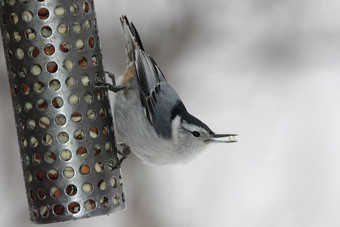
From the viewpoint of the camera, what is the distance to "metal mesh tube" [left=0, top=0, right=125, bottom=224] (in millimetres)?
2852

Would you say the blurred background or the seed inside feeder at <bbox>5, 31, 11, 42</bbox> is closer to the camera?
the seed inside feeder at <bbox>5, 31, 11, 42</bbox>

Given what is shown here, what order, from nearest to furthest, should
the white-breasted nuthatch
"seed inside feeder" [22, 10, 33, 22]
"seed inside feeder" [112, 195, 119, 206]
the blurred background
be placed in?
1. "seed inside feeder" [22, 10, 33, 22]
2. "seed inside feeder" [112, 195, 119, 206]
3. the white-breasted nuthatch
4. the blurred background

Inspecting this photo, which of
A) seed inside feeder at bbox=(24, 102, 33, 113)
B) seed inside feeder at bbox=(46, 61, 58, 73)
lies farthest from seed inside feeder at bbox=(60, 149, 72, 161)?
seed inside feeder at bbox=(46, 61, 58, 73)

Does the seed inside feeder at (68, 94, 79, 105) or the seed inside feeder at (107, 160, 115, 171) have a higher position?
the seed inside feeder at (68, 94, 79, 105)

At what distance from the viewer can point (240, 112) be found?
5.33 m

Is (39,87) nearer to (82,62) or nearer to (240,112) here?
(82,62)

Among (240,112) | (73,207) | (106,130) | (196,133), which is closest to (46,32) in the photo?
(106,130)

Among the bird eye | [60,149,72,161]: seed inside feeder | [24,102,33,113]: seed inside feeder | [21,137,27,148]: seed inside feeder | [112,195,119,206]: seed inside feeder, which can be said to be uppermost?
[24,102,33,113]: seed inside feeder

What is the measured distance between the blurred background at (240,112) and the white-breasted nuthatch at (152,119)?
1379 millimetres

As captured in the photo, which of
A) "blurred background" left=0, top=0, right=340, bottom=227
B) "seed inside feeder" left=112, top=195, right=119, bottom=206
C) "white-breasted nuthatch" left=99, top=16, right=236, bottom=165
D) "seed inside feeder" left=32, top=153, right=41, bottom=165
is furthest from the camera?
"blurred background" left=0, top=0, right=340, bottom=227

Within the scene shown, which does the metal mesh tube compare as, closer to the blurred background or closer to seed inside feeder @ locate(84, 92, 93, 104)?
seed inside feeder @ locate(84, 92, 93, 104)

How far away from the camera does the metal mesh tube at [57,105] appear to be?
2852mm

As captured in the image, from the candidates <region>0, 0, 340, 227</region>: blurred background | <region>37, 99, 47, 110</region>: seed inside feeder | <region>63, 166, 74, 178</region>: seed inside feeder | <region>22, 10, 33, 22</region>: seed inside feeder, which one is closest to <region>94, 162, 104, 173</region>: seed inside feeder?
<region>63, 166, 74, 178</region>: seed inside feeder

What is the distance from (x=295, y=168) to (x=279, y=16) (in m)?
1.12
